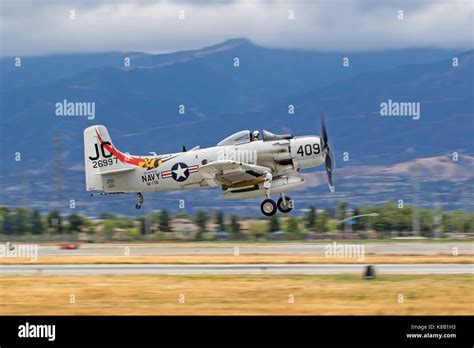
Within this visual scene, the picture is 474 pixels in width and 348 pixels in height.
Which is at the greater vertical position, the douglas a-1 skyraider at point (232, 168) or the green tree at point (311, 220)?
the douglas a-1 skyraider at point (232, 168)

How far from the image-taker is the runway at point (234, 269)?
35.2 m

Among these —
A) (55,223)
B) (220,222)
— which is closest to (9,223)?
(55,223)

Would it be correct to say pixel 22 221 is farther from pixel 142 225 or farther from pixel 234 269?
pixel 234 269

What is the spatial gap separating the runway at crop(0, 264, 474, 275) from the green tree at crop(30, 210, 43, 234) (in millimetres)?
54000

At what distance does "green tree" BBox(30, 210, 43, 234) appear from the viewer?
305ft

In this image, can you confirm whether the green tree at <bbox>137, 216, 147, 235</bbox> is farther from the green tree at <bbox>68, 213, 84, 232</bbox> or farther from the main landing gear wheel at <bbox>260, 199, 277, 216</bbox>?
the main landing gear wheel at <bbox>260, 199, 277, 216</bbox>

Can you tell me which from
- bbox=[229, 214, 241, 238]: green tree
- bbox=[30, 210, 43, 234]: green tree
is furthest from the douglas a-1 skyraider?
bbox=[30, 210, 43, 234]: green tree

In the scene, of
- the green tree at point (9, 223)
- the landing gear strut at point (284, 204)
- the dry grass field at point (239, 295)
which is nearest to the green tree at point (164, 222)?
the green tree at point (9, 223)

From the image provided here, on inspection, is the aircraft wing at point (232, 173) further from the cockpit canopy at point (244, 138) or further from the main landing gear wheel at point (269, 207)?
the cockpit canopy at point (244, 138)

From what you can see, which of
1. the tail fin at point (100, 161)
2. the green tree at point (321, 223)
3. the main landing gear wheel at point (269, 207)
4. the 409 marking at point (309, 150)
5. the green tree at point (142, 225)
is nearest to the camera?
the main landing gear wheel at point (269, 207)

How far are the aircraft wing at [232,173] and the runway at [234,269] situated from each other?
136 inches
